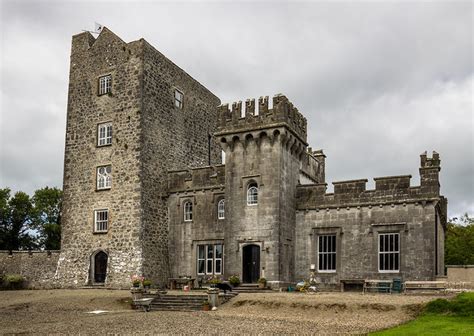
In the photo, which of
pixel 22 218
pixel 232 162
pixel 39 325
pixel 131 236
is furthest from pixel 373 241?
pixel 22 218

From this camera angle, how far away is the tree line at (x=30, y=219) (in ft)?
150

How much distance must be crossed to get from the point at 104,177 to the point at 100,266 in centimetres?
506

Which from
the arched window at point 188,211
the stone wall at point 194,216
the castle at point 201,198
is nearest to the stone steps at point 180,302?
the castle at point 201,198

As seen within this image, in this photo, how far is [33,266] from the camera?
34.2m

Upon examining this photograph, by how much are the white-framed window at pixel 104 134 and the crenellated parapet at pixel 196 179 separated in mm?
4040

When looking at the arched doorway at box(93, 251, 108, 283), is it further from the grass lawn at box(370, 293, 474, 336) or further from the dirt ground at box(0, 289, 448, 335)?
the grass lawn at box(370, 293, 474, 336)

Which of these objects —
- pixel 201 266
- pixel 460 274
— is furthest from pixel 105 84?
pixel 460 274

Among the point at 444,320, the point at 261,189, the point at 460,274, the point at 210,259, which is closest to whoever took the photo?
the point at 444,320

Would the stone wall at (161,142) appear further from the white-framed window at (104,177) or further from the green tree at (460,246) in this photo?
the green tree at (460,246)

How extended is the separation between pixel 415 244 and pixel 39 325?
56.5 ft

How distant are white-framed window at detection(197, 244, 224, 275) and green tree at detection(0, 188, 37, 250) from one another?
66.8ft

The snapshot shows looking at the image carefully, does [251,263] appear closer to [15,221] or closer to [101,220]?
[101,220]

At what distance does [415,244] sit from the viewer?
27.4 meters

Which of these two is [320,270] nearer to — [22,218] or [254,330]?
[254,330]
